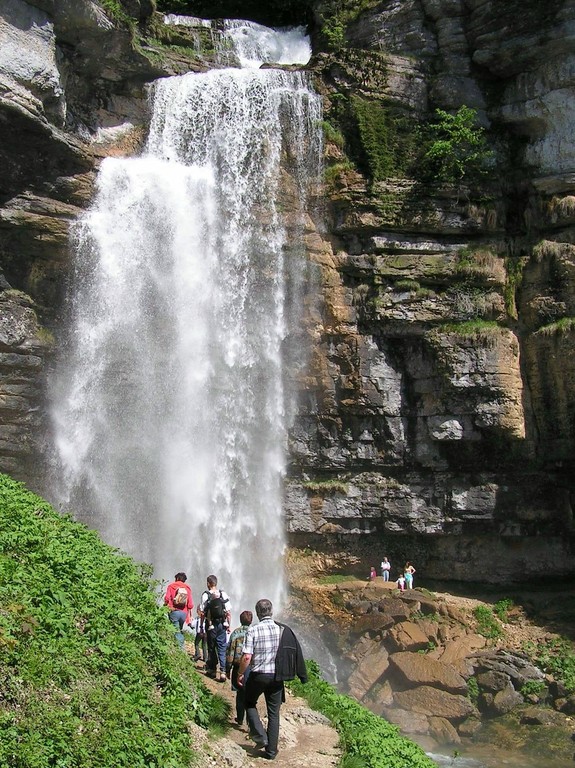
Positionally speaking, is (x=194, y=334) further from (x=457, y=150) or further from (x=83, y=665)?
(x=83, y=665)

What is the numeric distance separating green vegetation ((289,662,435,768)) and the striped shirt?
1.87 m

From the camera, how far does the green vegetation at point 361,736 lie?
8789mm

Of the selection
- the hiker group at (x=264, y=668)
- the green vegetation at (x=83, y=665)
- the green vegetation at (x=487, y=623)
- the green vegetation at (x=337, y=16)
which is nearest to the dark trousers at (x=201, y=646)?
the green vegetation at (x=83, y=665)

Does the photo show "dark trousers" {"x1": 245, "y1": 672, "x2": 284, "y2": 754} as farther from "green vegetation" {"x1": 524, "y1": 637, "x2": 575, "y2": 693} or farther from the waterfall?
the waterfall

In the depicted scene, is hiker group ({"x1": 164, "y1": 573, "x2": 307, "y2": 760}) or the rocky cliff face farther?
the rocky cliff face

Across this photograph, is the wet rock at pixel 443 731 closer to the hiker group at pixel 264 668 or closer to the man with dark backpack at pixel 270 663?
the hiker group at pixel 264 668

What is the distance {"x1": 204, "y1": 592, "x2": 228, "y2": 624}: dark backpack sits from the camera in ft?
33.7

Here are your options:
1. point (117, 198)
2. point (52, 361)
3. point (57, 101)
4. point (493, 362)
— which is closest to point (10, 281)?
point (52, 361)

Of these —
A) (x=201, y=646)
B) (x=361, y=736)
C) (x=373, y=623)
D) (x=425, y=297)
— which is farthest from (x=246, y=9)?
(x=361, y=736)

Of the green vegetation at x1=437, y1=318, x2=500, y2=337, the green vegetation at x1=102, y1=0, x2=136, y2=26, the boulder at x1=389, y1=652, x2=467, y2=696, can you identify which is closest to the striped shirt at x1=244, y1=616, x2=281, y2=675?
the boulder at x1=389, y1=652, x2=467, y2=696

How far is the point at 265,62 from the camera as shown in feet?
88.6

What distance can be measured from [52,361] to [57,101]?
24.8 feet

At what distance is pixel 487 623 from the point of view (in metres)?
20.1

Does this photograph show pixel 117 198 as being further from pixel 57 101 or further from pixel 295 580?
pixel 295 580
